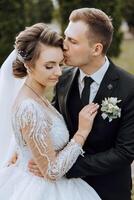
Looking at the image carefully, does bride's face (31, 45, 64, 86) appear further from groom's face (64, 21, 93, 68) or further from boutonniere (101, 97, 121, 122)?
boutonniere (101, 97, 121, 122)

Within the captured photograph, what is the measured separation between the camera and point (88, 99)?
3.84m

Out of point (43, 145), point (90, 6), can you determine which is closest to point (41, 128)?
point (43, 145)

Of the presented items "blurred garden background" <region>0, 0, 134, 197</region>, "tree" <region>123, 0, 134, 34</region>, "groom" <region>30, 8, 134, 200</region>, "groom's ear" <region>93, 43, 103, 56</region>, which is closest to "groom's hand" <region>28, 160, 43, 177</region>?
"groom" <region>30, 8, 134, 200</region>

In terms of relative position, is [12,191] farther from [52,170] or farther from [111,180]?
[111,180]

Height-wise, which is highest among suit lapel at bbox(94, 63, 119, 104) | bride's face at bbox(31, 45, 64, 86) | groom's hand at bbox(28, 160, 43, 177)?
bride's face at bbox(31, 45, 64, 86)

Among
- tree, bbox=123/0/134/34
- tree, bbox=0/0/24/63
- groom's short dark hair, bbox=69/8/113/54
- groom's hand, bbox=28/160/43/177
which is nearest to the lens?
groom's short dark hair, bbox=69/8/113/54

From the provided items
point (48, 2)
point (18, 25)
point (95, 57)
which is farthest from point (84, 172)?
point (48, 2)

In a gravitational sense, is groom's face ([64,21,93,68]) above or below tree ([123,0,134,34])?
above

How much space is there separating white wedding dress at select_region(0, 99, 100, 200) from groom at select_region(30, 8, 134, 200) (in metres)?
0.12

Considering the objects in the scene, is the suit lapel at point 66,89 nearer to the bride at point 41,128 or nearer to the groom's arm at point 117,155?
the bride at point 41,128

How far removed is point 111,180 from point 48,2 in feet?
77.9

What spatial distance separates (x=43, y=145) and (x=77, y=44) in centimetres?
70

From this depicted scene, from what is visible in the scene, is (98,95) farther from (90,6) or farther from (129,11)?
(129,11)

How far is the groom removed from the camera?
144 inches
